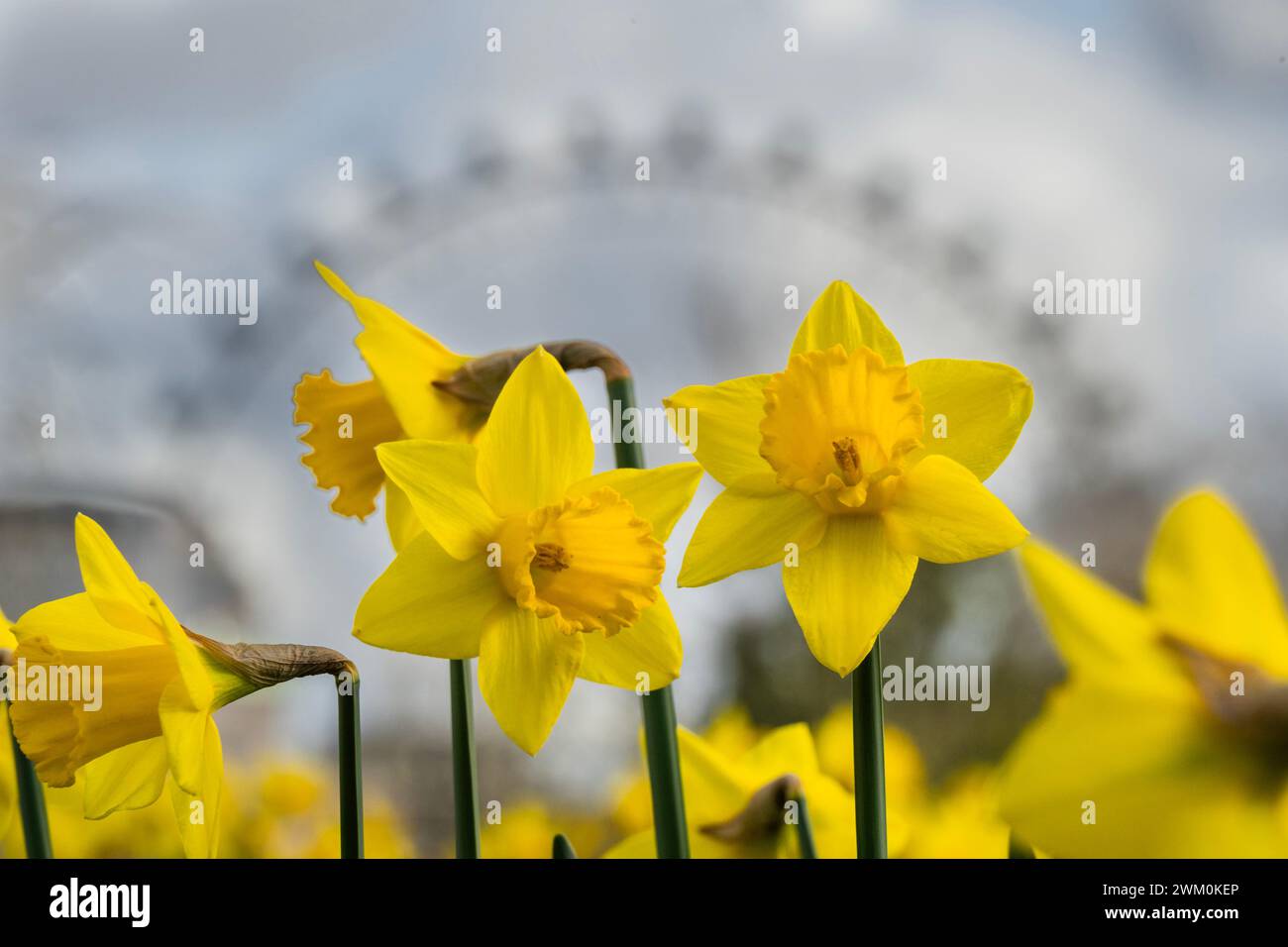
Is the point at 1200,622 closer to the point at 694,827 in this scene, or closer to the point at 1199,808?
the point at 1199,808

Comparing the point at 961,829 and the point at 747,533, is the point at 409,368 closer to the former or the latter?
the point at 747,533

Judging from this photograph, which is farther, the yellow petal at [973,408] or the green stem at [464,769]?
the green stem at [464,769]

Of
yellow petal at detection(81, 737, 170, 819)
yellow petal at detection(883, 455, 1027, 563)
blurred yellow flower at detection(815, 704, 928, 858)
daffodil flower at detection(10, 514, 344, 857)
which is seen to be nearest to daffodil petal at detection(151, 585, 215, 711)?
daffodil flower at detection(10, 514, 344, 857)

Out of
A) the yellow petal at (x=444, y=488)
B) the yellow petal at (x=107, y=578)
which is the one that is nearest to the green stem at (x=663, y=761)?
the yellow petal at (x=444, y=488)

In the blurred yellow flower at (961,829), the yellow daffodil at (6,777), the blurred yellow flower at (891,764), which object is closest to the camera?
the yellow daffodil at (6,777)

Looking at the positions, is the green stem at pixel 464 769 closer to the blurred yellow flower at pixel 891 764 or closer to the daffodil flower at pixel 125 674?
the daffodil flower at pixel 125 674
